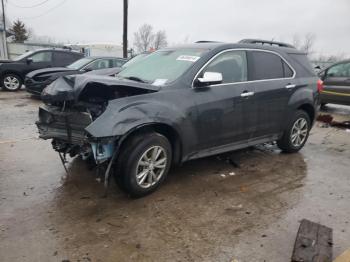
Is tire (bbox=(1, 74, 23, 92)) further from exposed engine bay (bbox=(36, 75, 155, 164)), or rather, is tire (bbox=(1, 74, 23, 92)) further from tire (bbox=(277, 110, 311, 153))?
tire (bbox=(277, 110, 311, 153))

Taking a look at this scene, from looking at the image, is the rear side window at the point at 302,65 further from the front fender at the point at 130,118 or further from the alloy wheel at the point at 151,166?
the alloy wheel at the point at 151,166

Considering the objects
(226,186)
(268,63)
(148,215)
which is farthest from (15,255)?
(268,63)

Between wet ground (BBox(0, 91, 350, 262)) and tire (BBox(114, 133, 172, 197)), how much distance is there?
0.18 meters

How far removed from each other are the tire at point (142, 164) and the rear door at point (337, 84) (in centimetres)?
792

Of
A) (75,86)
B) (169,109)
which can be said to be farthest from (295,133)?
(75,86)

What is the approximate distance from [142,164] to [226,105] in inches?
57.0

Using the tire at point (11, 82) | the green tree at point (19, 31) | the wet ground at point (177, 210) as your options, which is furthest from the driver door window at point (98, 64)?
the green tree at point (19, 31)

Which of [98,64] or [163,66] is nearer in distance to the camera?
[163,66]

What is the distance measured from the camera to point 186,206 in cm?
373

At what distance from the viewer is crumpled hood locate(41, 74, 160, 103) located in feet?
11.9

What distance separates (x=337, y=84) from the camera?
10.1 meters

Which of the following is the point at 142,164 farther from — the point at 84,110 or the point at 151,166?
the point at 84,110

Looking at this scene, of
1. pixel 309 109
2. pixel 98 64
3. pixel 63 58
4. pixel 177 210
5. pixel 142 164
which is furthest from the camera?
pixel 63 58

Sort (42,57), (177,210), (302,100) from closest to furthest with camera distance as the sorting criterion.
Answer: (177,210)
(302,100)
(42,57)
